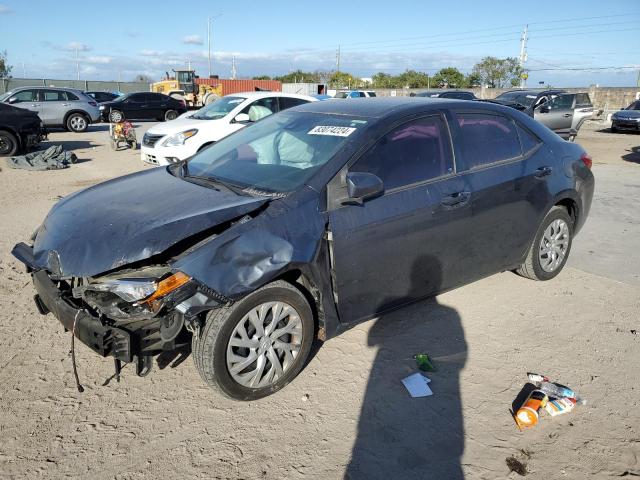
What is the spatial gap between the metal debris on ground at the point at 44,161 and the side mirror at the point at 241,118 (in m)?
4.35

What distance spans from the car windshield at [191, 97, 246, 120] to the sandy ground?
6802 millimetres

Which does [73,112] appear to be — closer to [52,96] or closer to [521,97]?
[52,96]

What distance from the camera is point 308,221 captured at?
118 inches

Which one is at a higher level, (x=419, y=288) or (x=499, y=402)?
(x=419, y=288)

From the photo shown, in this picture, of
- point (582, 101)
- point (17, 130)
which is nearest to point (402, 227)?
point (17, 130)

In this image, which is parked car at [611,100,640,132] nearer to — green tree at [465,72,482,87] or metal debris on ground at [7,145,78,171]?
metal debris on ground at [7,145,78,171]

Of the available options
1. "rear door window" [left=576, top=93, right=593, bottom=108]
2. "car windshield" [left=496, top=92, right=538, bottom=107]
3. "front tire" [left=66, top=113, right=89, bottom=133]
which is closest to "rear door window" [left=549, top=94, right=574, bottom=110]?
"rear door window" [left=576, top=93, right=593, bottom=108]

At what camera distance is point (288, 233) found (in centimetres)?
292

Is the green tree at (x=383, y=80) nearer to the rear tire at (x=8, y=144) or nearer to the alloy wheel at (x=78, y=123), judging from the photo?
the alloy wheel at (x=78, y=123)

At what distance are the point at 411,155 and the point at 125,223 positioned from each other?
1955 mm

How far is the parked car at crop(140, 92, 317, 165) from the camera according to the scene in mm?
9391

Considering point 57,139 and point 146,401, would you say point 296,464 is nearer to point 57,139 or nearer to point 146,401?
point 146,401

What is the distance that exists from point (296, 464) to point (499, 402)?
52.3 inches

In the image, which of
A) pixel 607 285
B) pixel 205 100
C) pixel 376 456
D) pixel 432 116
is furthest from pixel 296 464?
pixel 205 100
